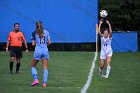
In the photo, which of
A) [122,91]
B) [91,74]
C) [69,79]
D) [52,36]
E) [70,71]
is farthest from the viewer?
[52,36]

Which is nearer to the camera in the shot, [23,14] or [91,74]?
[91,74]

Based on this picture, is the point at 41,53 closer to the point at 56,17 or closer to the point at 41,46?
the point at 41,46

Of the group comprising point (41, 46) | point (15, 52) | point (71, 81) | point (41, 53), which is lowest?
point (71, 81)

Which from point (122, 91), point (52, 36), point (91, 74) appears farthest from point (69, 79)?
point (52, 36)

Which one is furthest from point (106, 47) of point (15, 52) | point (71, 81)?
point (15, 52)

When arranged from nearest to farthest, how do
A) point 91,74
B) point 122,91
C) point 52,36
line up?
point 122,91 → point 91,74 → point 52,36

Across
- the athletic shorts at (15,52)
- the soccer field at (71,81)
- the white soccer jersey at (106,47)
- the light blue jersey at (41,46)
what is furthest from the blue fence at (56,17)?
the light blue jersey at (41,46)

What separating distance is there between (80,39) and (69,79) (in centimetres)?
1877

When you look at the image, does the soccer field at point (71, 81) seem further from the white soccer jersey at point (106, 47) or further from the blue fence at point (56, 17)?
the blue fence at point (56, 17)

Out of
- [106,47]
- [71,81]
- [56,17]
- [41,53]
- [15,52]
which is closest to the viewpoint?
[41,53]

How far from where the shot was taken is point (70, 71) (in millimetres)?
20359

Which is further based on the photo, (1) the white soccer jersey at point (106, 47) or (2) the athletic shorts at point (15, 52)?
(2) the athletic shorts at point (15, 52)

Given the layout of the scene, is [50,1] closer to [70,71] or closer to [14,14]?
[14,14]

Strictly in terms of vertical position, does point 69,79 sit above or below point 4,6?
below
